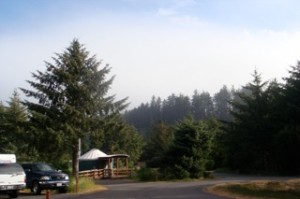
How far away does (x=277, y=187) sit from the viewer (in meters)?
30.3

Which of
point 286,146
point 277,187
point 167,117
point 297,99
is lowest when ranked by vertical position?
point 277,187

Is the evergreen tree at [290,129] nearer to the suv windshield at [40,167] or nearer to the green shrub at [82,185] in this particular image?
the green shrub at [82,185]

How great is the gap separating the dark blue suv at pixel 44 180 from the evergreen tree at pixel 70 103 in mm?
8652

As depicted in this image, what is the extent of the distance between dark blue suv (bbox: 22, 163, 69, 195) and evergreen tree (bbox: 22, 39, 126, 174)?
8.65 m

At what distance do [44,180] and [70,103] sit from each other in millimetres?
12590

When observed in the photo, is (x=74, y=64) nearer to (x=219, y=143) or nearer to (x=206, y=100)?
(x=219, y=143)

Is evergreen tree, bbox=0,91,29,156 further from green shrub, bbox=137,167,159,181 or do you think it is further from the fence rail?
green shrub, bbox=137,167,159,181

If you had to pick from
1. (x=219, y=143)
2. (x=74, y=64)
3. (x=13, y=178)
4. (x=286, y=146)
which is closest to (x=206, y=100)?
(x=219, y=143)

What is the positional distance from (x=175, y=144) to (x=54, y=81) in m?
11.8

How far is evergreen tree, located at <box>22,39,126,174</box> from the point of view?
3741 cm

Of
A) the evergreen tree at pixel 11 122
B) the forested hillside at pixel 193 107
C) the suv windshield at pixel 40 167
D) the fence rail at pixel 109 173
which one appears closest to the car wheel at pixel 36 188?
the suv windshield at pixel 40 167

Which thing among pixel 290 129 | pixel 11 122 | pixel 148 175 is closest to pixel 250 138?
pixel 290 129

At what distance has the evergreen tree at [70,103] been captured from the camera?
37406 millimetres

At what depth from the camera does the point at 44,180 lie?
88.2ft
